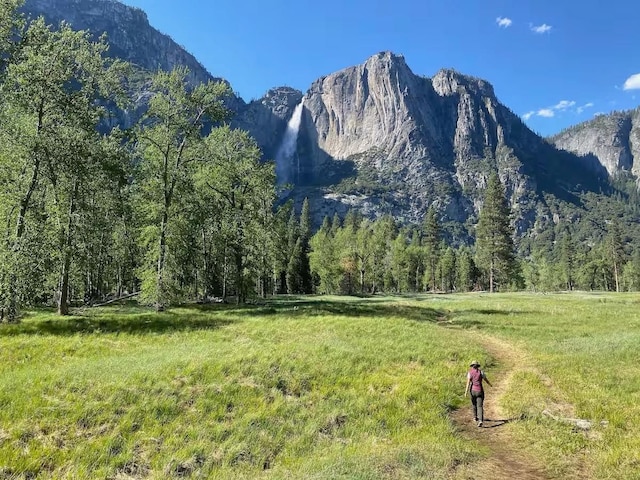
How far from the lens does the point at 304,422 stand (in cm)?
1409

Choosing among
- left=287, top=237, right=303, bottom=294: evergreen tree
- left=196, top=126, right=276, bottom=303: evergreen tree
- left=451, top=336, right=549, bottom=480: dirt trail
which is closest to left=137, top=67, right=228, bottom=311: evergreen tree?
left=196, top=126, right=276, bottom=303: evergreen tree

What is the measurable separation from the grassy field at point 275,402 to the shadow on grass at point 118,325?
14 centimetres

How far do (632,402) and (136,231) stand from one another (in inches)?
1615

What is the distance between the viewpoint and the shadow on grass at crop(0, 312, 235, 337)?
2180cm

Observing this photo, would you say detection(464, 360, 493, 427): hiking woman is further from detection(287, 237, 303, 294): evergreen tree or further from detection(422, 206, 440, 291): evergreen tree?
detection(422, 206, 440, 291): evergreen tree

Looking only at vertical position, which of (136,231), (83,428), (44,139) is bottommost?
(83,428)

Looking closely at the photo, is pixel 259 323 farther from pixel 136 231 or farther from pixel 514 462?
pixel 136 231

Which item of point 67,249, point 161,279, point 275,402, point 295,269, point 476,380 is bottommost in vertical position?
point 275,402

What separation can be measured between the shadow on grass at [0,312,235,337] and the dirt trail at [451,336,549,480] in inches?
596

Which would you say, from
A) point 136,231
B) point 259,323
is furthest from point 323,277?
point 259,323

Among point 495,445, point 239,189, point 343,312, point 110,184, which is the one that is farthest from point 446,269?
point 495,445

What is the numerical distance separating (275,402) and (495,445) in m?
6.78

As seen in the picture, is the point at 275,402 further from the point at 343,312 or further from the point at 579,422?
the point at 343,312

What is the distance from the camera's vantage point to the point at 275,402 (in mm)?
15188
